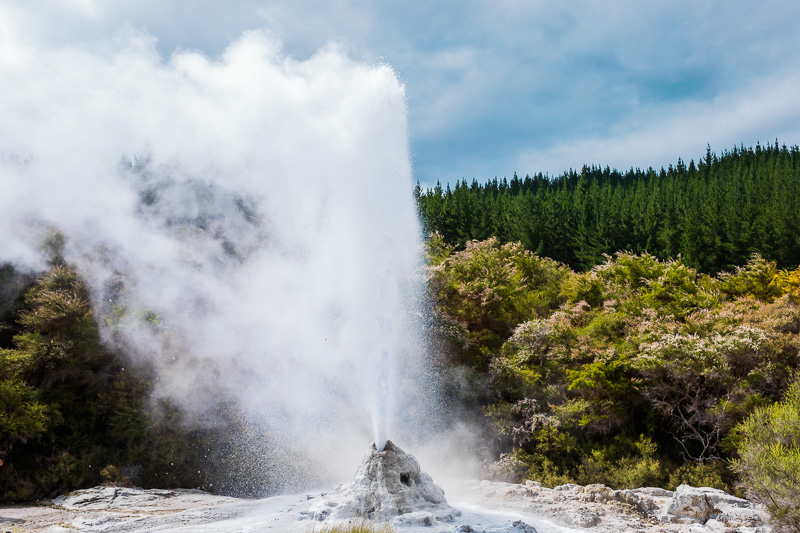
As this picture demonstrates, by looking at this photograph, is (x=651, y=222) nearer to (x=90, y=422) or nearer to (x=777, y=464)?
(x=777, y=464)

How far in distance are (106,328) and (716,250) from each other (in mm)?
36345

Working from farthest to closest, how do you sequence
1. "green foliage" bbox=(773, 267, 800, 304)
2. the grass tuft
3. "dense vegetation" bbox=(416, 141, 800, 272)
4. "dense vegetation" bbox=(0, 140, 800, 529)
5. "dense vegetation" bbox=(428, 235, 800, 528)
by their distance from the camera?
"dense vegetation" bbox=(416, 141, 800, 272) → "green foliage" bbox=(773, 267, 800, 304) → "dense vegetation" bbox=(0, 140, 800, 529) → "dense vegetation" bbox=(428, 235, 800, 528) → the grass tuft

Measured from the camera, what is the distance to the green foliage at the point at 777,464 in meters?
8.34

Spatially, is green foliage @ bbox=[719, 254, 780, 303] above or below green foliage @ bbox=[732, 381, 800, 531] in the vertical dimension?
above

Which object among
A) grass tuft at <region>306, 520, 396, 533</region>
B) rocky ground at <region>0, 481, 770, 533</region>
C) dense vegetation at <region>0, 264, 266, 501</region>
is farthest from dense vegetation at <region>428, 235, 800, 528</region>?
dense vegetation at <region>0, 264, 266, 501</region>

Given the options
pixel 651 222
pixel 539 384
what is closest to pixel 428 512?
pixel 539 384

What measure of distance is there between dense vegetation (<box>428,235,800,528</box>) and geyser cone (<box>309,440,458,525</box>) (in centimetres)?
621

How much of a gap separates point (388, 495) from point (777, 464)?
668cm

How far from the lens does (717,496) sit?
1025cm

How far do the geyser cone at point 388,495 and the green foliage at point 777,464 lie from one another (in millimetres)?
5379

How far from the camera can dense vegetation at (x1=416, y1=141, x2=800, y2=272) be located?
33.3 meters

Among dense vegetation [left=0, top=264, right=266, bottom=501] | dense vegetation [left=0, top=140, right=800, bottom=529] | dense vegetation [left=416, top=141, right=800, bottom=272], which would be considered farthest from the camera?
dense vegetation [left=416, top=141, right=800, bottom=272]

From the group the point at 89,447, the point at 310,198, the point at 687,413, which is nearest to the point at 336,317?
the point at 310,198

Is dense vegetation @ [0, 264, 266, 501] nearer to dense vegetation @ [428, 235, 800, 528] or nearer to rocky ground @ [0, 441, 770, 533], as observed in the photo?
rocky ground @ [0, 441, 770, 533]
